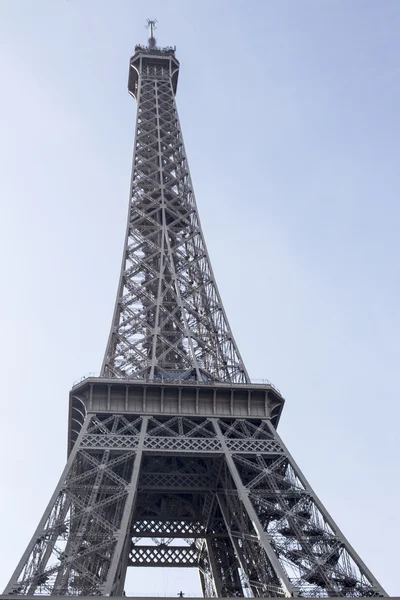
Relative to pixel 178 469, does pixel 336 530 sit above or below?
below

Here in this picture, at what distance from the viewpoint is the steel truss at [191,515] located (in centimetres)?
3681

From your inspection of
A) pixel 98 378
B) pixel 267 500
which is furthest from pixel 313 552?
pixel 98 378

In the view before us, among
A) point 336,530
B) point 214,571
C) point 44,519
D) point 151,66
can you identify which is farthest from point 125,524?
point 151,66

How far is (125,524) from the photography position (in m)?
38.7

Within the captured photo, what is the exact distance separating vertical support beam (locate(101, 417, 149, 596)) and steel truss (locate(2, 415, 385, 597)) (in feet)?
0.22

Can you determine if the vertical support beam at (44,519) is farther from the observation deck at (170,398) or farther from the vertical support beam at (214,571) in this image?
the vertical support beam at (214,571)

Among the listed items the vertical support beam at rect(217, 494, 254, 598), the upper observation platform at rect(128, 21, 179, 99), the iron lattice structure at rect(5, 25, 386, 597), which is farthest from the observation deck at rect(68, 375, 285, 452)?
the upper observation platform at rect(128, 21, 179, 99)

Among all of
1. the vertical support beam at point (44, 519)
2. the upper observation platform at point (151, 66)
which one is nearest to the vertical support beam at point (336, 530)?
the vertical support beam at point (44, 519)

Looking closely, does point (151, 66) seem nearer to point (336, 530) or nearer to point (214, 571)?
point (214, 571)

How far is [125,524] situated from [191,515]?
1230cm

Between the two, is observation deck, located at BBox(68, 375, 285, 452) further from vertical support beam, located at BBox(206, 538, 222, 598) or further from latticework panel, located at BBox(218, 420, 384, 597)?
vertical support beam, located at BBox(206, 538, 222, 598)

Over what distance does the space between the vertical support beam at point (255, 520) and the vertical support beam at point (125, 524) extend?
3.98m

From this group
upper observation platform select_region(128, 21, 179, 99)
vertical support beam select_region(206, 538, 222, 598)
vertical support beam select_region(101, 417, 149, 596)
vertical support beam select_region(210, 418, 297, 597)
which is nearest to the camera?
vertical support beam select_region(101, 417, 149, 596)

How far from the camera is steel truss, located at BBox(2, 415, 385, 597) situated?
36.8 meters
